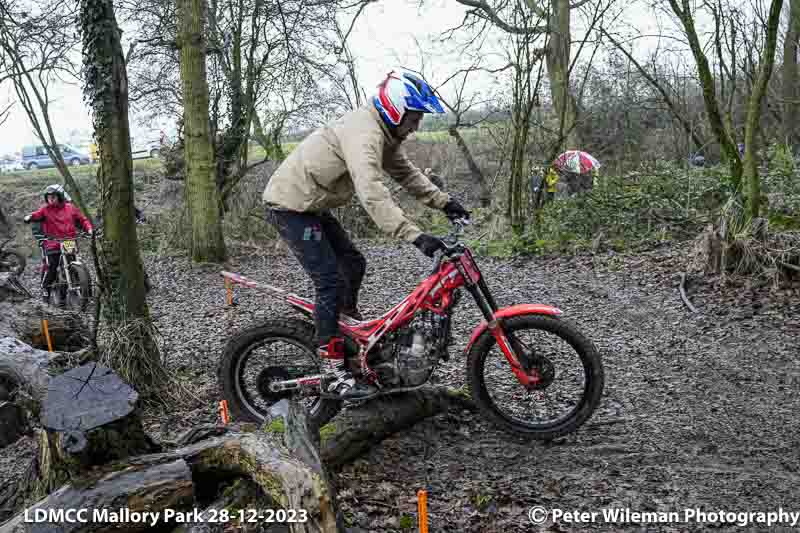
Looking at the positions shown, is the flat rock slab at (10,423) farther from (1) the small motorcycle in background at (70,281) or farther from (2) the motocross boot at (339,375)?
(1) the small motorcycle in background at (70,281)

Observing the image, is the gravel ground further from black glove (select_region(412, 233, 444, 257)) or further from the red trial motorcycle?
black glove (select_region(412, 233, 444, 257))

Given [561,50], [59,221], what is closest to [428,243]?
[59,221]

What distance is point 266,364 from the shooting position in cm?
477

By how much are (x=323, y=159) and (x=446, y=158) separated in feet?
59.7

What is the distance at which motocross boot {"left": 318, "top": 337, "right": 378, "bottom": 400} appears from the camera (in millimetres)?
4508

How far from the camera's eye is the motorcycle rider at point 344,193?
4059 millimetres

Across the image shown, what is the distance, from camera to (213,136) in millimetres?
14750

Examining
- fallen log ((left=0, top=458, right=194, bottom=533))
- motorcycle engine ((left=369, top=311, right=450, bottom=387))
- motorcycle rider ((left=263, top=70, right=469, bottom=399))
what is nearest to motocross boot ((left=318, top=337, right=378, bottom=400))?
motorcycle rider ((left=263, top=70, right=469, bottom=399))

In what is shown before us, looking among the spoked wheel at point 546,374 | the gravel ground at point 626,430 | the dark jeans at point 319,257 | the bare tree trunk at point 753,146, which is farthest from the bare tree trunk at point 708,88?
the dark jeans at point 319,257

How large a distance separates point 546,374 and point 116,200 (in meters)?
3.39

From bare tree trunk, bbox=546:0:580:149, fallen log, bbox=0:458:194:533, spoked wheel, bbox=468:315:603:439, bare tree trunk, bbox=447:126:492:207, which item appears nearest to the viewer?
fallen log, bbox=0:458:194:533

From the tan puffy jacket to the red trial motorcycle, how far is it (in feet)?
1.41

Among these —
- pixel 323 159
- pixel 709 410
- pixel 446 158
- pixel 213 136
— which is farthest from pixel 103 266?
pixel 446 158

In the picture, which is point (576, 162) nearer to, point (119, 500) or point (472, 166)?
point (472, 166)
